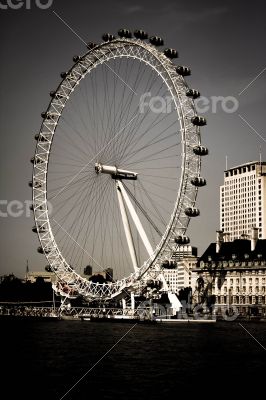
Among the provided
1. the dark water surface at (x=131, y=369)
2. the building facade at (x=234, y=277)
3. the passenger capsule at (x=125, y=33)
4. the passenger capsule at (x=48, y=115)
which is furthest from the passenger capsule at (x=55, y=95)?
the building facade at (x=234, y=277)

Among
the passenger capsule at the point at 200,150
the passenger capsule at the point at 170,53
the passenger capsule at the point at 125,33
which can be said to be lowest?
the passenger capsule at the point at 200,150

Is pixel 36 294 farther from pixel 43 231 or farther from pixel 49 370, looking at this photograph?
pixel 49 370

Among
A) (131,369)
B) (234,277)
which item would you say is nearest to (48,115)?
(131,369)

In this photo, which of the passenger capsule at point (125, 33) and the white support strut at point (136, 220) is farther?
the white support strut at point (136, 220)

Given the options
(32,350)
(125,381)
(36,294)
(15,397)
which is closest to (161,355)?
(32,350)

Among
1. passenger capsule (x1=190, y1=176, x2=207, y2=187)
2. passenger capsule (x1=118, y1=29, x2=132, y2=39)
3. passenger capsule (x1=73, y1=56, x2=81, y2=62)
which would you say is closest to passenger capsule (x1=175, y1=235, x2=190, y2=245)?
passenger capsule (x1=190, y1=176, x2=207, y2=187)

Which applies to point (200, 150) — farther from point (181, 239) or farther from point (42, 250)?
point (42, 250)

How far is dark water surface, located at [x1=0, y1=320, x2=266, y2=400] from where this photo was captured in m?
33.0

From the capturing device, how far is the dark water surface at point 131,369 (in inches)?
1300

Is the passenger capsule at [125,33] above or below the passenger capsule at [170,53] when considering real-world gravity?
above

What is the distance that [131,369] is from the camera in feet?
135

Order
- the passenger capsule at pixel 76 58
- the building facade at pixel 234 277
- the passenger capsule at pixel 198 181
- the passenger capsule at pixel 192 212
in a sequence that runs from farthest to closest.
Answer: the building facade at pixel 234 277
the passenger capsule at pixel 76 58
the passenger capsule at pixel 192 212
the passenger capsule at pixel 198 181

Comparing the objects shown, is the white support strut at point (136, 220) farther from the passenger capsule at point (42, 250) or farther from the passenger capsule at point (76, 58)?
the passenger capsule at point (76, 58)

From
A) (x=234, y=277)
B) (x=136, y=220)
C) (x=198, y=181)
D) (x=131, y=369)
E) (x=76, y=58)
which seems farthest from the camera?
(x=234, y=277)
